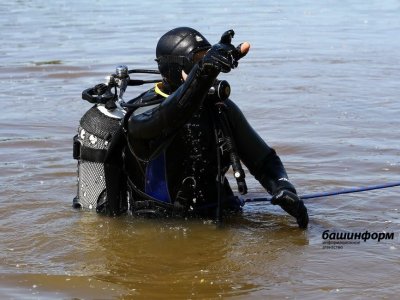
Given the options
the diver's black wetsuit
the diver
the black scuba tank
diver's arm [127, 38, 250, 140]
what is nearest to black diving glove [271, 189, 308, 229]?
the diver

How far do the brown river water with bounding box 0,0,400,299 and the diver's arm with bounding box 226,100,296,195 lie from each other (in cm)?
30

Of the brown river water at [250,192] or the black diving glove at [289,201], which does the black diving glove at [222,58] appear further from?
the brown river water at [250,192]

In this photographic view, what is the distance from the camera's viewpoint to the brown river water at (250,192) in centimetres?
393

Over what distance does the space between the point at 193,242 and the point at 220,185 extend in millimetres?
392

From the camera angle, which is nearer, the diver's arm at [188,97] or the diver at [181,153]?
the diver's arm at [188,97]

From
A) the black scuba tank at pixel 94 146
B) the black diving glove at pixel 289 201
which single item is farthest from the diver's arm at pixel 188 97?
the black diving glove at pixel 289 201

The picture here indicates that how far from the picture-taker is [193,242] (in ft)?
14.8

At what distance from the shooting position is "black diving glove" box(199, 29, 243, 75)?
373 centimetres

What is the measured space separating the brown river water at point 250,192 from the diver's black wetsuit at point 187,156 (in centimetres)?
24

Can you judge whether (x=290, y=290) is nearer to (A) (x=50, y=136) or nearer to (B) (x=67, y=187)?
(B) (x=67, y=187)

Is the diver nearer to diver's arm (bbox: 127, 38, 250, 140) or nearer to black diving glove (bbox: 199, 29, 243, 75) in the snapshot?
diver's arm (bbox: 127, 38, 250, 140)

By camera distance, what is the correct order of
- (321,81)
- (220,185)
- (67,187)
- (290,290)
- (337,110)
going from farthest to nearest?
(321,81) → (337,110) → (67,187) → (220,185) → (290,290)

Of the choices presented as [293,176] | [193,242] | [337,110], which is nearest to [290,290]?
[193,242]

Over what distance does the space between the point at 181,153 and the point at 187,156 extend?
0.12 feet
